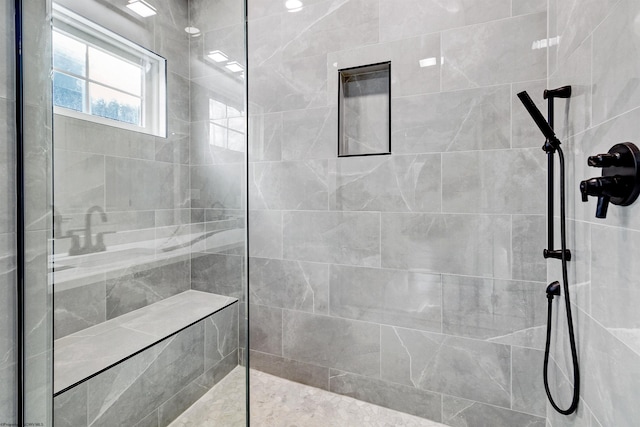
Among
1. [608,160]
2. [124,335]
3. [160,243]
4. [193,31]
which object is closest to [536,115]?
[608,160]

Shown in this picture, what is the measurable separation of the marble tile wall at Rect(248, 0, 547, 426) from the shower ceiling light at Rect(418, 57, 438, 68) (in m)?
0.02

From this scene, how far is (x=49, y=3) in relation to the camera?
922 millimetres

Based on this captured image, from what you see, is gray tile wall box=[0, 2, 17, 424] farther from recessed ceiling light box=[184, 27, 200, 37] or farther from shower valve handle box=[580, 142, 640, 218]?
shower valve handle box=[580, 142, 640, 218]

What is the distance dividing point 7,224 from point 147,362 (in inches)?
27.1

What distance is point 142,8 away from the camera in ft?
3.90

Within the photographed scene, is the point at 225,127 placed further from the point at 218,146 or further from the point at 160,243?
the point at 160,243

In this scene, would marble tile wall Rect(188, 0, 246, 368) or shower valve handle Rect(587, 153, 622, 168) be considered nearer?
shower valve handle Rect(587, 153, 622, 168)

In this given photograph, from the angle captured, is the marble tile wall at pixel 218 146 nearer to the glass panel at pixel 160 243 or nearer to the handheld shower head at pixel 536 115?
the glass panel at pixel 160 243

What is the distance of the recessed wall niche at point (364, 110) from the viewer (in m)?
1.78

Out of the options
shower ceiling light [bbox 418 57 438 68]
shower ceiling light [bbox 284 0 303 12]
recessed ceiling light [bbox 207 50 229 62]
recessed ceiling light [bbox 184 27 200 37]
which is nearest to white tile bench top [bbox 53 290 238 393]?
recessed ceiling light [bbox 207 50 229 62]

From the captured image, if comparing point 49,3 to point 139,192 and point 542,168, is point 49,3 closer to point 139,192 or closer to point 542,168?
point 139,192

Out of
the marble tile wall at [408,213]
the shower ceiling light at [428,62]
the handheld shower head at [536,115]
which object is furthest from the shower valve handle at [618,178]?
the shower ceiling light at [428,62]

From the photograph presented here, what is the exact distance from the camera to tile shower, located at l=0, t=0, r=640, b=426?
0.95 m

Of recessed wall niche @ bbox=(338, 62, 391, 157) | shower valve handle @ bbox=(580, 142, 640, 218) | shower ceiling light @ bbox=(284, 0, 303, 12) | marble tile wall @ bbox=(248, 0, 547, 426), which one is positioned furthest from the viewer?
shower ceiling light @ bbox=(284, 0, 303, 12)
